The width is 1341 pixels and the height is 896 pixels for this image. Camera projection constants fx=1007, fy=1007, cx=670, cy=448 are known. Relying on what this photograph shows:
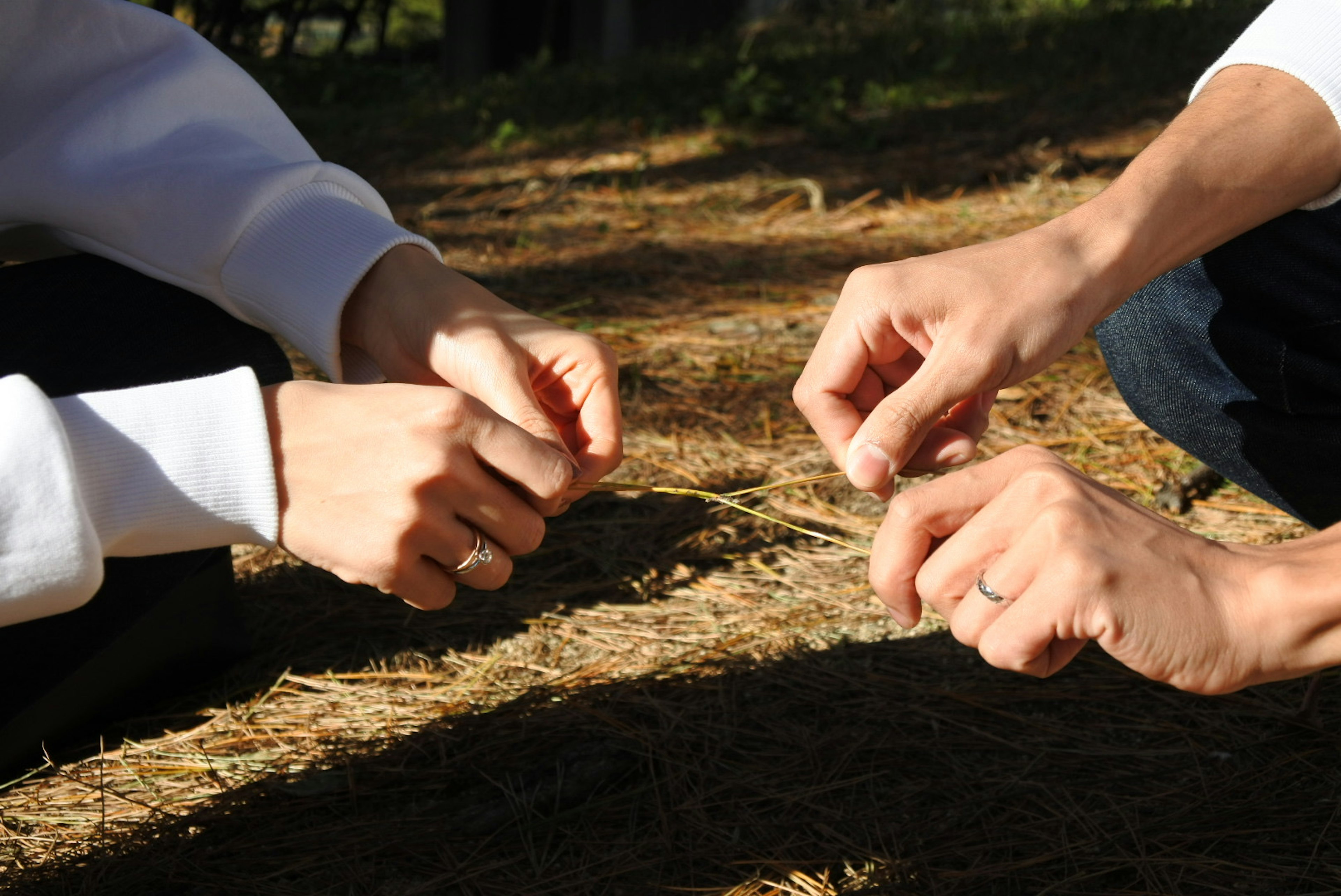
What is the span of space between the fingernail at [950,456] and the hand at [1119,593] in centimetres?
32

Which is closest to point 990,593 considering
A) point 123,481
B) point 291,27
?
point 123,481

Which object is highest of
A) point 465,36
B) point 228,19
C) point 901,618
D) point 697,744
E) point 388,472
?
point 228,19

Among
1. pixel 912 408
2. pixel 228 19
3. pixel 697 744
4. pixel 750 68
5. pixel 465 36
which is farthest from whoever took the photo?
pixel 228 19

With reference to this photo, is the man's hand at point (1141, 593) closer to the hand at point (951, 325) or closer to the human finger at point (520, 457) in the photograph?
the hand at point (951, 325)

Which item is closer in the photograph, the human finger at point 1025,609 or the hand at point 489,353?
the human finger at point 1025,609

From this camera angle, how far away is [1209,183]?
1329 millimetres

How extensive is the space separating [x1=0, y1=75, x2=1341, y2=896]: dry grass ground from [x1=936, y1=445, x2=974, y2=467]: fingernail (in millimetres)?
470

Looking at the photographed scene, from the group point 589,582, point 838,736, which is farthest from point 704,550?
point 838,736

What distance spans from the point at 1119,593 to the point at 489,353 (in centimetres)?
84

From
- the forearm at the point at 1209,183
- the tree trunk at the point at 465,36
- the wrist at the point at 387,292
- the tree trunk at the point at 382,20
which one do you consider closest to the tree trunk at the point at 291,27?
the tree trunk at the point at 382,20

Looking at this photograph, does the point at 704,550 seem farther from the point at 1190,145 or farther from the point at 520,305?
the point at 520,305

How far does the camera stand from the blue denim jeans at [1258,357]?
1.48 meters

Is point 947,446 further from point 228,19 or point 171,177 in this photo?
point 228,19

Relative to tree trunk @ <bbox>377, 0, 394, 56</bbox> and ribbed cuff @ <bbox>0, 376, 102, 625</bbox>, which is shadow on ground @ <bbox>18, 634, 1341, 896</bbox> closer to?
ribbed cuff @ <bbox>0, 376, 102, 625</bbox>
